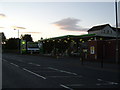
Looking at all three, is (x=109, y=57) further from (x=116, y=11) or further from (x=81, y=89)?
(x=81, y=89)

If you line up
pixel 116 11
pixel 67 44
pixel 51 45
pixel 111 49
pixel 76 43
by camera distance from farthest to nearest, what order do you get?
pixel 51 45 → pixel 67 44 → pixel 76 43 → pixel 111 49 → pixel 116 11

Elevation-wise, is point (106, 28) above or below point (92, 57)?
above

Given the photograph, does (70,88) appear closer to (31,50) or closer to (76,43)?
(76,43)

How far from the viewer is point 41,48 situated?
74.4m

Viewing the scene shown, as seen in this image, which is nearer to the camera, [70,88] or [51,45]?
[70,88]

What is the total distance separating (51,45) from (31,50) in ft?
24.8

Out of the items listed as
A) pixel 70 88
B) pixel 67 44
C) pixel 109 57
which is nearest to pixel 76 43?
pixel 67 44

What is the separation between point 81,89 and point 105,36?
37.5 metres

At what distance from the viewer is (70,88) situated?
9.80m

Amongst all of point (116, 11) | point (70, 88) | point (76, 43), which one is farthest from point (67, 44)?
point (70, 88)

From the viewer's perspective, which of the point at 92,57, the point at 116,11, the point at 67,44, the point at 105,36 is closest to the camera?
the point at 116,11

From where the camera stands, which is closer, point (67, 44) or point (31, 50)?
point (67, 44)

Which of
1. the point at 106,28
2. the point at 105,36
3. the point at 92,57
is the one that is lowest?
the point at 92,57

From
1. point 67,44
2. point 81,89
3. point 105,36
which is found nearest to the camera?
point 81,89
